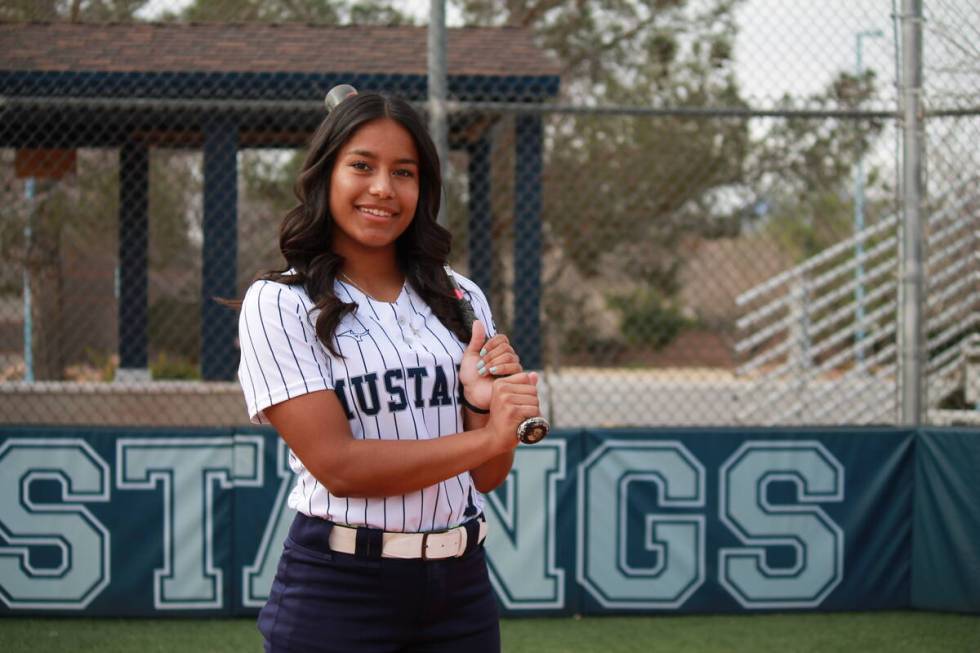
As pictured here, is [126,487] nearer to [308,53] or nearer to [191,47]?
[308,53]

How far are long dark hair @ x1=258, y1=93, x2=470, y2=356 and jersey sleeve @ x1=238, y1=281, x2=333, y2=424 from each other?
0.09 ft

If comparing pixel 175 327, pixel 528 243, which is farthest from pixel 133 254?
pixel 175 327

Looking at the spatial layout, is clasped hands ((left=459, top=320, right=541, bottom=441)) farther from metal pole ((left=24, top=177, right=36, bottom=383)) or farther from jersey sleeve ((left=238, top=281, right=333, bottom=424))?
metal pole ((left=24, top=177, right=36, bottom=383))

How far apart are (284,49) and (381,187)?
270 inches

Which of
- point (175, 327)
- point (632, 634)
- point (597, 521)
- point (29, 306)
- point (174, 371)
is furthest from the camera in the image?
point (175, 327)

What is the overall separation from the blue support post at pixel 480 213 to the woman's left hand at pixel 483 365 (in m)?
6.26

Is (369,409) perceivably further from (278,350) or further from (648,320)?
(648,320)

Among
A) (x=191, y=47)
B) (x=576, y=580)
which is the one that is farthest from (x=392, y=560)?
(x=191, y=47)

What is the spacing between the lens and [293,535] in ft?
6.30

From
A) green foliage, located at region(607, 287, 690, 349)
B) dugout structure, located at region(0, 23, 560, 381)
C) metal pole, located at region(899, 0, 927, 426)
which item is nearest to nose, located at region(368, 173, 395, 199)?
metal pole, located at region(899, 0, 927, 426)

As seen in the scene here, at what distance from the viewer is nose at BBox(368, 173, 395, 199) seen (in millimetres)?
1893

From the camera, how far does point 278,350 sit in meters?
1.80

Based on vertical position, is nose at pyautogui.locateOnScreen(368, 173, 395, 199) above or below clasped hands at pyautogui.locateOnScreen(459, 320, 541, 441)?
above

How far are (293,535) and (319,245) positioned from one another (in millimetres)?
553
